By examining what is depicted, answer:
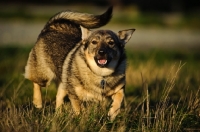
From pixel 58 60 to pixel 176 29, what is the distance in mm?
22600

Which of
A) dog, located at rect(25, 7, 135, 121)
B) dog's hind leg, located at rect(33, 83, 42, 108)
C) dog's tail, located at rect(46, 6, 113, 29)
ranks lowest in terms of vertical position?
dog's hind leg, located at rect(33, 83, 42, 108)

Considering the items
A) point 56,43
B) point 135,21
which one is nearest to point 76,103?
point 56,43

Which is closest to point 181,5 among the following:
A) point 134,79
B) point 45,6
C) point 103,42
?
point 45,6

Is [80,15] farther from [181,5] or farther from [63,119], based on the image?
[181,5]

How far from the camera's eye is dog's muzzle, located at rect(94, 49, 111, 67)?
21.2 ft

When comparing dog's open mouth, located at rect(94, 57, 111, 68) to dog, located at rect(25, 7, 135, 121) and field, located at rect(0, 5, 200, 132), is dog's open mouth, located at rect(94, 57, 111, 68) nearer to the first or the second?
dog, located at rect(25, 7, 135, 121)

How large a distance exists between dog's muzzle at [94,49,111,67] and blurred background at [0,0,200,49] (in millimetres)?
9736

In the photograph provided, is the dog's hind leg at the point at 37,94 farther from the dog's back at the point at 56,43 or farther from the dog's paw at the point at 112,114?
the dog's paw at the point at 112,114

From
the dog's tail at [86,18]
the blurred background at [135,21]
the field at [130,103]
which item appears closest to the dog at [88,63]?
the dog's tail at [86,18]

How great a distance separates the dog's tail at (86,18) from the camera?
7.18m

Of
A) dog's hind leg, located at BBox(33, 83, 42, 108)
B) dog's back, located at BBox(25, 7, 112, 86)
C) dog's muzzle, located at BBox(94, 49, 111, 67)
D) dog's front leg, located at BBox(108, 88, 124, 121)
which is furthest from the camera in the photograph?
dog's hind leg, located at BBox(33, 83, 42, 108)

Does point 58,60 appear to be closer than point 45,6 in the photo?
Yes

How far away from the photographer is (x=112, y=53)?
21.6ft

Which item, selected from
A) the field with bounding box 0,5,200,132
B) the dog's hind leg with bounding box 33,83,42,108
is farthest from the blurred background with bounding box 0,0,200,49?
the dog's hind leg with bounding box 33,83,42,108
